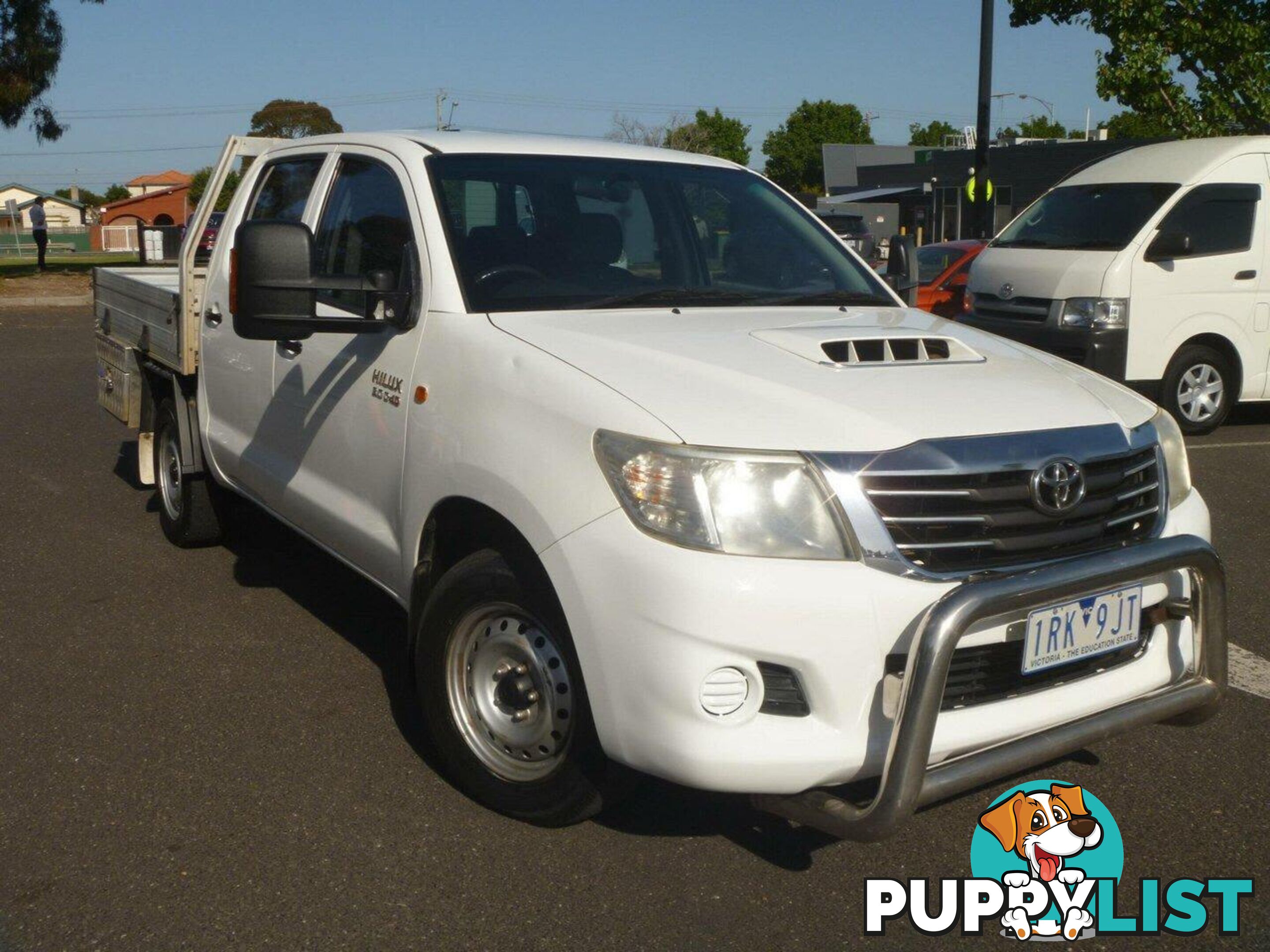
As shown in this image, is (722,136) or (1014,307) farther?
(722,136)

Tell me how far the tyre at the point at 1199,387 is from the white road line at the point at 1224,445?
29 centimetres

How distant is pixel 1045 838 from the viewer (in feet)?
11.6

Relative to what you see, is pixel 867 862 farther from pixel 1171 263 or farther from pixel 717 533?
pixel 1171 263

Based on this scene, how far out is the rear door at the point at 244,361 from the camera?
4965 mm

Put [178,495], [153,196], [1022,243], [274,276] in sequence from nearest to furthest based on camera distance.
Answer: [274,276]
[178,495]
[1022,243]
[153,196]

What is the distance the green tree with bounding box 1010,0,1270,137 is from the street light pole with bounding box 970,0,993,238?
1.31 metres

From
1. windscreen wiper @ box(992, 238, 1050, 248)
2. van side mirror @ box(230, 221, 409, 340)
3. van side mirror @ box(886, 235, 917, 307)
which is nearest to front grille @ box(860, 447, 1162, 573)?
van side mirror @ box(230, 221, 409, 340)

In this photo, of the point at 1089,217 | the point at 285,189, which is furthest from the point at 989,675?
the point at 1089,217

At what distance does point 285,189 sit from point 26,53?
87.3 feet

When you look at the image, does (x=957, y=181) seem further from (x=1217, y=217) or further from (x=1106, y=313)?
(x=1106, y=313)

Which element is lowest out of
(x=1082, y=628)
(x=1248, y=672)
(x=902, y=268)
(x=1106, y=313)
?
(x=1248, y=672)

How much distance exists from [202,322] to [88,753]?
2.16 metres

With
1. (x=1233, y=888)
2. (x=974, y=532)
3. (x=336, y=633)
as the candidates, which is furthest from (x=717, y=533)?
(x=336, y=633)

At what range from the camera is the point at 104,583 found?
5926 millimetres
